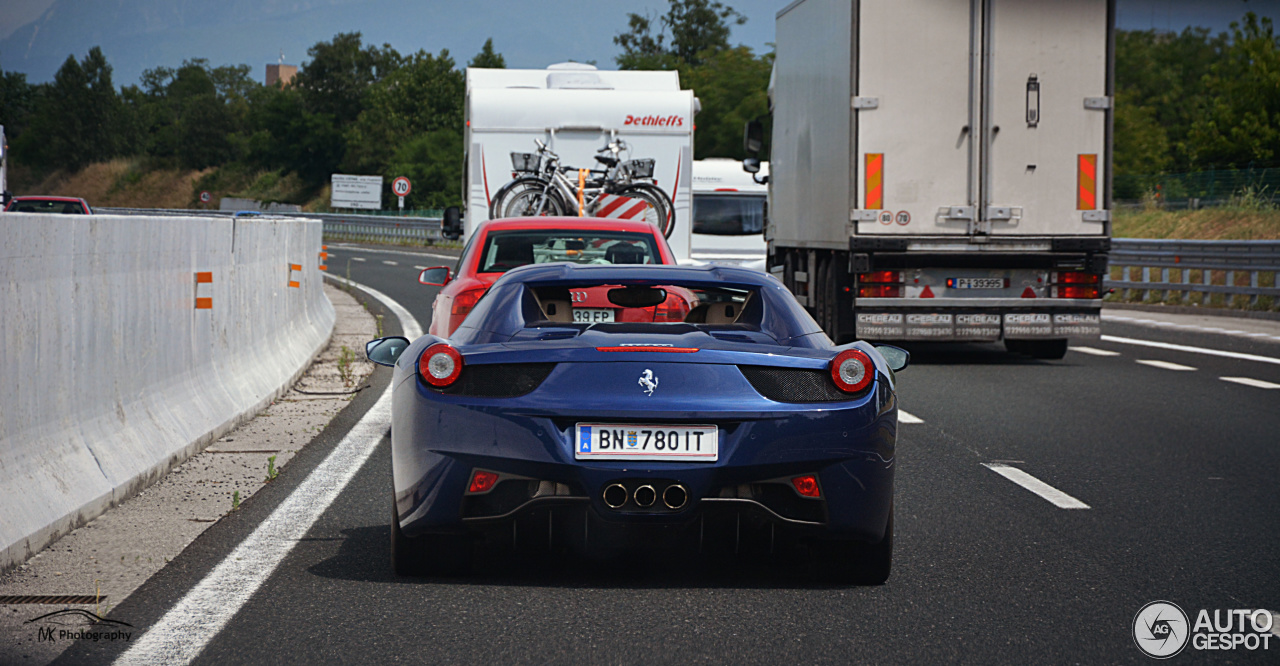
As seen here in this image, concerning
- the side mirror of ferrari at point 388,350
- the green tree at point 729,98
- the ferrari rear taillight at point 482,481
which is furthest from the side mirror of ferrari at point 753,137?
the green tree at point 729,98

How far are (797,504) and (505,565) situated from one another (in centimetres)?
128

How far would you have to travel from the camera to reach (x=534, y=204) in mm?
17781

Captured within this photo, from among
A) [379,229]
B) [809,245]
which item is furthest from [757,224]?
[379,229]

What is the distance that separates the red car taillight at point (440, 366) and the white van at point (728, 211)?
21539 mm

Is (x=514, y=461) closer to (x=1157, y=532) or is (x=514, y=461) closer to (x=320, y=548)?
(x=320, y=548)

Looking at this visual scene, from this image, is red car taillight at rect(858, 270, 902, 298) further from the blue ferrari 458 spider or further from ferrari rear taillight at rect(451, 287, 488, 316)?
the blue ferrari 458 spider

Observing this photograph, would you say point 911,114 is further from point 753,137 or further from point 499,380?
point 499,380

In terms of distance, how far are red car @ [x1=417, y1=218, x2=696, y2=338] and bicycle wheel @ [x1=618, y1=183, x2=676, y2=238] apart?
23.5 ft

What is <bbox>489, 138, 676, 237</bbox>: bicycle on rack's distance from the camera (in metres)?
17.9

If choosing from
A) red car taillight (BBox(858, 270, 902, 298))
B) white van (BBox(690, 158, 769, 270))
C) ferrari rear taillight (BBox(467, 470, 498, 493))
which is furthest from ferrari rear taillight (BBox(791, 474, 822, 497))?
white van (BBox(690, 158, 769, 270))

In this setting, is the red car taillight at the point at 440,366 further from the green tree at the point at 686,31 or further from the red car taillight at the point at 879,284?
the green tree at the point at 686,31

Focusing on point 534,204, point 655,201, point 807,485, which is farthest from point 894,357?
point 655,201

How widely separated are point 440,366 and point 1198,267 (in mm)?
22007

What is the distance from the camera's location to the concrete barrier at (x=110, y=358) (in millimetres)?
5859
